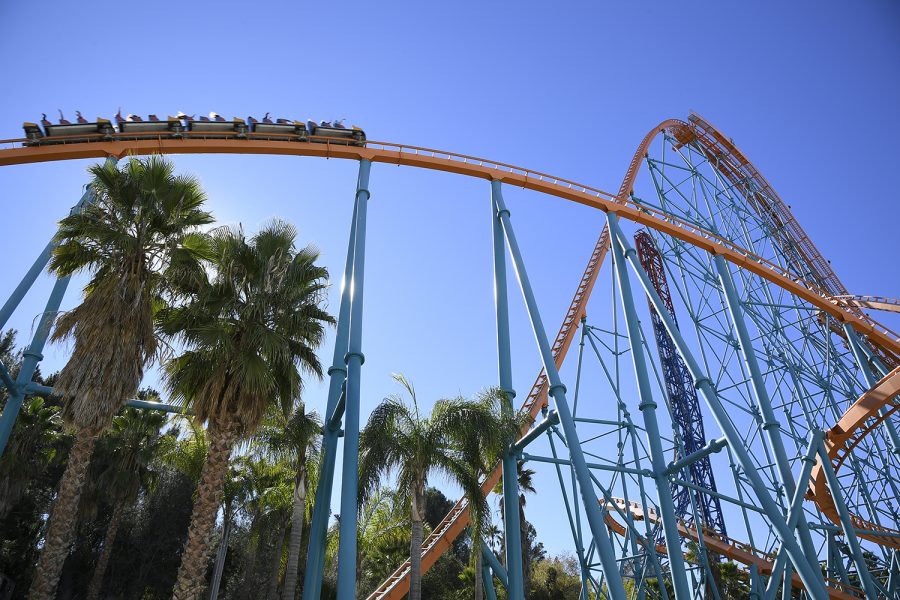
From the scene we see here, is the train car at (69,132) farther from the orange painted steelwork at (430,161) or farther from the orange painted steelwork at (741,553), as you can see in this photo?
the orange painted steelwork at (741,553)

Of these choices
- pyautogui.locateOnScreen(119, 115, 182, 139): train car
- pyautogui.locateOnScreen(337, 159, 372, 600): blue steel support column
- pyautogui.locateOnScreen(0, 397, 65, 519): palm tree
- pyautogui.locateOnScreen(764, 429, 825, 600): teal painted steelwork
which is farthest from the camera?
pyautogui.locateOnScreen(0, 397, 65, 519): palm tree

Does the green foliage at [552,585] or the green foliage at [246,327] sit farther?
the green foliage at [552,585]

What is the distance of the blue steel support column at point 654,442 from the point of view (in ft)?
31.0

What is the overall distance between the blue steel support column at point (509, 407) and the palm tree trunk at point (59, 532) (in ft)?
19.1

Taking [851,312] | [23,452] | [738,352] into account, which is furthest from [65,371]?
[851,312]

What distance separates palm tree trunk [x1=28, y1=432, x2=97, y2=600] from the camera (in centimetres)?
852

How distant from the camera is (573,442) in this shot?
29.3 feet

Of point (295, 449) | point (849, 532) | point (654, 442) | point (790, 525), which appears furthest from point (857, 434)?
point (295, 449)

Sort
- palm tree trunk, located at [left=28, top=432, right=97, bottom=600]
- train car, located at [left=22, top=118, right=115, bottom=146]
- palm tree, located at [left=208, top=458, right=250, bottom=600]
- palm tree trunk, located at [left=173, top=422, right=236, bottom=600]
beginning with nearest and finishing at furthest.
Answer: palm tree trunk, located at [left=173, top=422, right=236, bottom=600] → palm tree trunk, located at [left=28, top=432, right=97, bottom=600] → train car, located at [left=22, top=118, right=115, bottom=146] → palm tree, located at [left=208, top=458, right=250, bottom=600]

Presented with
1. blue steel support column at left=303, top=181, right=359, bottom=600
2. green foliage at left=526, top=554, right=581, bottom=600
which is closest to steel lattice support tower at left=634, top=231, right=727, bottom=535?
green foliage at left=526, top=554, right=581, bottom=600

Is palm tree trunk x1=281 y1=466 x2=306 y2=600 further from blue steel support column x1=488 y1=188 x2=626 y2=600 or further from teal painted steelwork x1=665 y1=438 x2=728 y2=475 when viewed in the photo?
teal painted steelwork x1=665 y1=438 x2=728 y2=475

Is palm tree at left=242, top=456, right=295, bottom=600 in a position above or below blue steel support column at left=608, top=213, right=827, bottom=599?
above

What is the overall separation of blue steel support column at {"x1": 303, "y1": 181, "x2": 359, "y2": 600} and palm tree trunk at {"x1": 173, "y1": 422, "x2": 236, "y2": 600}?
1.22 meters

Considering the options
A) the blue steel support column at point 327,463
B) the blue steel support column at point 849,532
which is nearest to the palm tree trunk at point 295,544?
the blue steel support column at point 327,463
